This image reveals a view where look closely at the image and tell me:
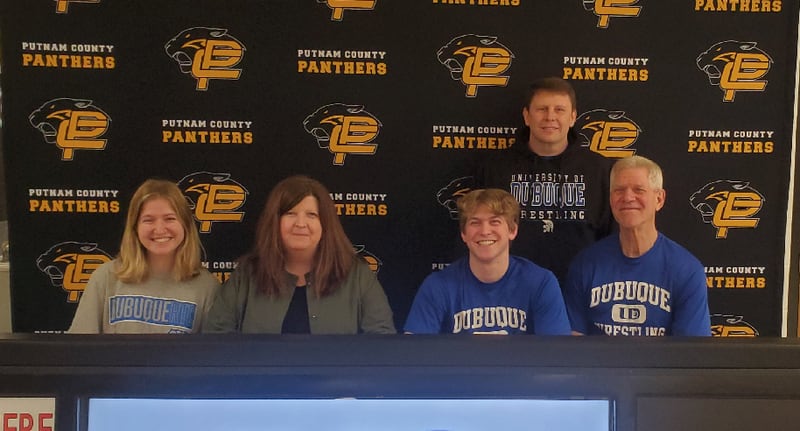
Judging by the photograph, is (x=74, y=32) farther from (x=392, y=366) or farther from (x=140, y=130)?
(x=392, y=366)

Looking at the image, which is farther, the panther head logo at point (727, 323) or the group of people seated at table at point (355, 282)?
the panther head logo at point (727, 323)

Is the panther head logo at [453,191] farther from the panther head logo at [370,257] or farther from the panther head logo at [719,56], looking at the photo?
the panther head logo at [719,56]

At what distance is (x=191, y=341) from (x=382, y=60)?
3308 millimetres

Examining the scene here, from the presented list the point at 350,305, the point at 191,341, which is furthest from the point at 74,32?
the point at 191,341

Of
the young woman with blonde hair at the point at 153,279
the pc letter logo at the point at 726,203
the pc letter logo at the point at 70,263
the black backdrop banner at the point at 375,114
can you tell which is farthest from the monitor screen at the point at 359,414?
the pc letter logo at the point at 726,203

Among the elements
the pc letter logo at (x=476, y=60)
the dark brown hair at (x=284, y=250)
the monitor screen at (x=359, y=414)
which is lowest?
the monitor screen at (x=359, y=414)

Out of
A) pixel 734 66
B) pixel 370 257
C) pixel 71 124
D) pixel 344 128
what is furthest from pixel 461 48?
pixel 71 124

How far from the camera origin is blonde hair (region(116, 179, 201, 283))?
2609 millimetres

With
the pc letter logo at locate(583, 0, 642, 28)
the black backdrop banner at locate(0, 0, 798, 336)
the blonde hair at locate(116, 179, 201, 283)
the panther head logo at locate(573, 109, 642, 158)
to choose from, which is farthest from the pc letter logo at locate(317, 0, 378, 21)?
the blonde hair at locate(116, 179, 201, 283)

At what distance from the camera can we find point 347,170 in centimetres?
374

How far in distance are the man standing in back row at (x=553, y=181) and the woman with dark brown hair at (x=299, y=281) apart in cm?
116

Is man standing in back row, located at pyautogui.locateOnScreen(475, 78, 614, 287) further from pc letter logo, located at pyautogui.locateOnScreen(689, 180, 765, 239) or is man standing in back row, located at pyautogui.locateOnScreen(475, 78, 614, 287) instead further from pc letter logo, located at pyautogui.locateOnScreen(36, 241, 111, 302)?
pc letter logo, located at pyautogui.locateOnScreen(36, 241, 111, 302)

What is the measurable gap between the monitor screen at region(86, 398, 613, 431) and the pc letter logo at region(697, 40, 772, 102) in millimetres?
3745

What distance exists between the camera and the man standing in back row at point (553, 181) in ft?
10.9
